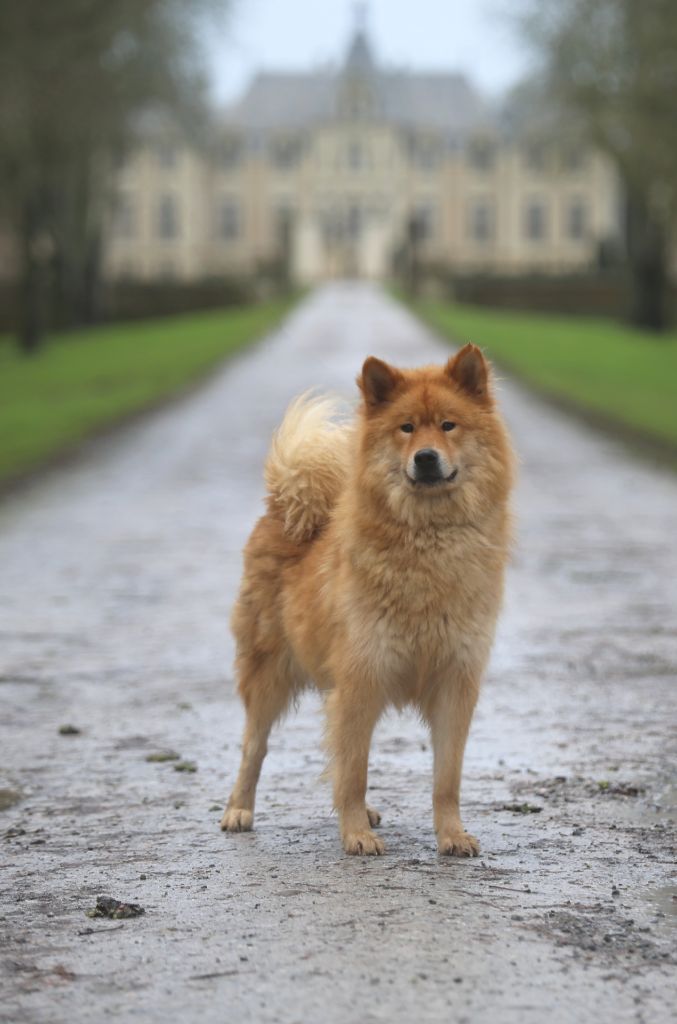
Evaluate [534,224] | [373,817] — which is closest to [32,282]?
[373,817]

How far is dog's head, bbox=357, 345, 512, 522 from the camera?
5.92m

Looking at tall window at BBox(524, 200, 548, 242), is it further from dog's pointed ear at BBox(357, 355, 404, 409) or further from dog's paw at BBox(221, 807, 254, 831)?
dog's pointed ear at BBox(357, 355, 404, 409)

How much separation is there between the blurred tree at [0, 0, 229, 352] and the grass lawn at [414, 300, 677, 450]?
9239 mm

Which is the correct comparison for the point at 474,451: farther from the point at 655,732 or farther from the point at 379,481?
the point at 655,732

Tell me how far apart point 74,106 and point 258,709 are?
2997cm

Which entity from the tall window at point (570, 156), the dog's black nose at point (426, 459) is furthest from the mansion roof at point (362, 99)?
the dog's black nose at point (426, 459)

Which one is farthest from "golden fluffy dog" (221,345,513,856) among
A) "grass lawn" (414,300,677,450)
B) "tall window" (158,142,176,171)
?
"tall window" (158,142,176,171)

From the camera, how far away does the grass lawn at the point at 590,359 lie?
27.4 m

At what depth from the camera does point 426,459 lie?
19.2ft

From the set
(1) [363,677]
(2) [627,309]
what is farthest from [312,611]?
(2) [627,309]

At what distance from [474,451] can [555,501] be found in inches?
454

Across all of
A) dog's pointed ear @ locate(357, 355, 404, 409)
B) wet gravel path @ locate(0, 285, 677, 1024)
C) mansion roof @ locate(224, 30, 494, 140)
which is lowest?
wet gravel path @ locate(0, 285, 677, 1024)

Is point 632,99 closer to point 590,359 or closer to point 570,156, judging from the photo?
point 590,359

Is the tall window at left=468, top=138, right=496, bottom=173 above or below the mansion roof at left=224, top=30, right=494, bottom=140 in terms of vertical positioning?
below
